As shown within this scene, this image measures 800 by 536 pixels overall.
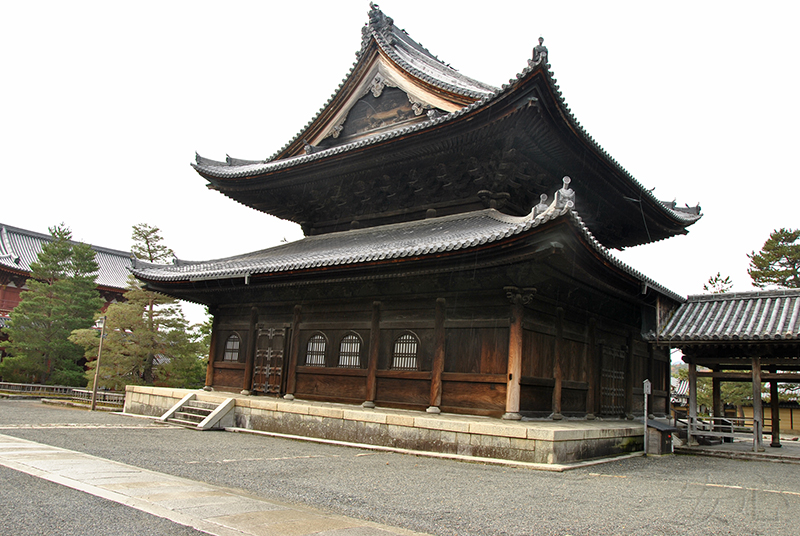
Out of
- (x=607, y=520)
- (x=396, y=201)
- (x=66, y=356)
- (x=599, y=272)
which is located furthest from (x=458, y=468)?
(x=66, y=356)

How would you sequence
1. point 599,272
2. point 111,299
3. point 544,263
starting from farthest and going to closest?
point 111,299 → point 599,272 → point 544,263

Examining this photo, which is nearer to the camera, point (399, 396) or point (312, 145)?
point (399, 396)

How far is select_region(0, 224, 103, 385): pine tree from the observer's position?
100 feet

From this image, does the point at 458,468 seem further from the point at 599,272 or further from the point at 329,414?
the point at 599,272

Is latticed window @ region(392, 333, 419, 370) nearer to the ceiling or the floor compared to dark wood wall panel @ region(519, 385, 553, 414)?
nearer to the ceiling

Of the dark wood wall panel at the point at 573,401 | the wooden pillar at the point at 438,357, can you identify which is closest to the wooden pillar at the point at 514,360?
the wooden pillar at the point at 438,357

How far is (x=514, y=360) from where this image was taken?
1199cm

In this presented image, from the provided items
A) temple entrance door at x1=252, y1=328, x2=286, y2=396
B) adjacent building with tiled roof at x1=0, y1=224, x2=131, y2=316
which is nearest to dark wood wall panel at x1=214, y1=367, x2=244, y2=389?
temple entrance door at x1=252, y1=328, x2=286, y2=396

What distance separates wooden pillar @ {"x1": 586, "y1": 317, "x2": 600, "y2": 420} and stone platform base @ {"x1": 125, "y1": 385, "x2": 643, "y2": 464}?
1144 millimetres

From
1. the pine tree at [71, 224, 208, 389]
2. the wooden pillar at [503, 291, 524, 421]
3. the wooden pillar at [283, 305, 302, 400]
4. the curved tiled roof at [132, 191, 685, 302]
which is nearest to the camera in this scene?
the curved tiled roof at [132, 191, 685, 302]

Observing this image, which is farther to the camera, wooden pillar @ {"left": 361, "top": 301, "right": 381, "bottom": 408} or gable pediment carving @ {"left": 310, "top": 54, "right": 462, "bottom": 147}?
gable pediment carving @ {"left": 310, "top": 54, "right": 462, "bottom": 147}

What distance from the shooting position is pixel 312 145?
62.5 feet

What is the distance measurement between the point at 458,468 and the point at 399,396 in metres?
4.15

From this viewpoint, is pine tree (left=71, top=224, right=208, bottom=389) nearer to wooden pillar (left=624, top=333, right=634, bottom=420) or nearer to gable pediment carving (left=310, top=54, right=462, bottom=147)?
gable pediment carving (left=310, top=54, right=462, bottom=147)
